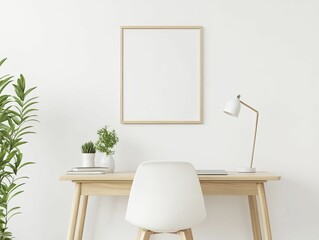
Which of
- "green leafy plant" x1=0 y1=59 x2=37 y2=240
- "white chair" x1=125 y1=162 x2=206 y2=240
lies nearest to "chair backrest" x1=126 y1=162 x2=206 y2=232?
"white chair" x1=125 y1=162 x2=206 y2=240

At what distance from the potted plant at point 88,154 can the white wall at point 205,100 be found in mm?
217

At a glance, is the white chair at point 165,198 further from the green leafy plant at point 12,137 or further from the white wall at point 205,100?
the green leafy plant at point 12,137

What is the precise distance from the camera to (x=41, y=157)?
359cm

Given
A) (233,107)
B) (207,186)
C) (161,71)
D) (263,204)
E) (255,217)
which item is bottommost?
(255,217)

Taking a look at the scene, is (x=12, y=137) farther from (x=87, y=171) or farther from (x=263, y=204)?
(x=263, y=204)

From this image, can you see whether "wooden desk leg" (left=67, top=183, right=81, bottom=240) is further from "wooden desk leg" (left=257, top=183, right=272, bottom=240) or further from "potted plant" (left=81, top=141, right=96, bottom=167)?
"wooden desk leg" (left=257, top=183, right=272, bottom=240)

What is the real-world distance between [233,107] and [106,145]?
87cm

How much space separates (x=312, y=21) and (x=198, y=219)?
68.7 inches

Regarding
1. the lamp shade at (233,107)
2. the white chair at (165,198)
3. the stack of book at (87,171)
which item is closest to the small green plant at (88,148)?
the stack of book at (87,171)

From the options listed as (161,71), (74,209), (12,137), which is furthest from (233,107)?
(12,137)

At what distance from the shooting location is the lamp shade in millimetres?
3348

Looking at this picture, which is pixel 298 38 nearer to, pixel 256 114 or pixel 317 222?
pixel 256 114

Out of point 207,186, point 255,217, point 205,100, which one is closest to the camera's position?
point 207,186

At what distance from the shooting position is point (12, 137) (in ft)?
11.5
